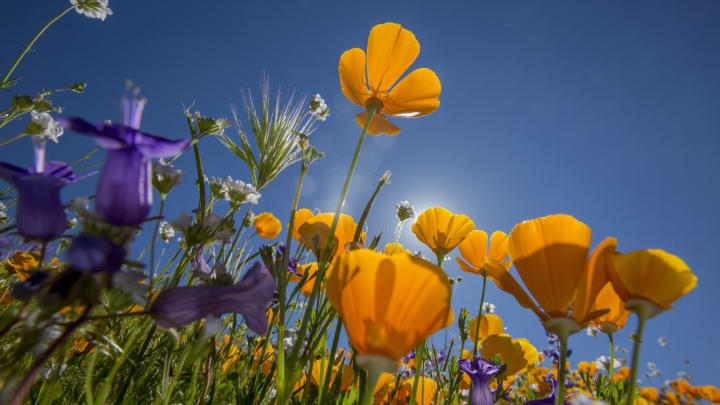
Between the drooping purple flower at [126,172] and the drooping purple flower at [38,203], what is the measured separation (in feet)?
0.29

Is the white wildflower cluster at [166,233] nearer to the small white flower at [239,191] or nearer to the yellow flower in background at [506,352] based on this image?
the small white flower at [239,191]

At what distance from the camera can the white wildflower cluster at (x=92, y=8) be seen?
257 cm

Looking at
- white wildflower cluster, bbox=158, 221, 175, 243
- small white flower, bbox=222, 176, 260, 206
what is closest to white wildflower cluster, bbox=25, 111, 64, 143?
white wildflower cluster, bbox=158, 221, 175, 243

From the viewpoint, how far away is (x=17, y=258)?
2.25 meters

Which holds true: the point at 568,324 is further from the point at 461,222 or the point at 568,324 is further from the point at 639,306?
the point at 461,222

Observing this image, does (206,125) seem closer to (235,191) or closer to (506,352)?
(235,191)

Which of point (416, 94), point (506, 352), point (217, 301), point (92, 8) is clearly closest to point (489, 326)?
point (506, 352)

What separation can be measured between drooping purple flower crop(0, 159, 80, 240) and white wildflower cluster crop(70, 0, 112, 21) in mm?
2782

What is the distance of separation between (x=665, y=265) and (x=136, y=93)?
0.97 metres

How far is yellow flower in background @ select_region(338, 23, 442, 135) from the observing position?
125 cm

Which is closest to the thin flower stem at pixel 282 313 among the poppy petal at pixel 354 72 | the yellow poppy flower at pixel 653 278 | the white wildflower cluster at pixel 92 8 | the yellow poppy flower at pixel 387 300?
the yellow poppy flower at pixel 387 300

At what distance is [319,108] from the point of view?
1785 millimetres

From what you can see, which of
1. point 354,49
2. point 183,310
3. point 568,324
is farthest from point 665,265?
point 354,49

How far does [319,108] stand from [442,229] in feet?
2.74
